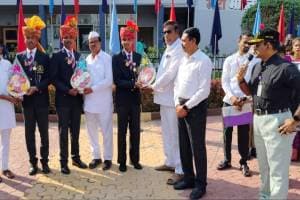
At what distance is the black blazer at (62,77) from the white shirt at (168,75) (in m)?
1.16

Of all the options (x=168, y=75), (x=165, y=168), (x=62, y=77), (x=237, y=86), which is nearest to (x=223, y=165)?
(x=165, y=168)

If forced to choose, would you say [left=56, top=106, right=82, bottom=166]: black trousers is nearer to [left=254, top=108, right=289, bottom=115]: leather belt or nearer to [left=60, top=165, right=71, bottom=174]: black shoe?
[left=60, top=165, right=71, bottom=174]: black shoe

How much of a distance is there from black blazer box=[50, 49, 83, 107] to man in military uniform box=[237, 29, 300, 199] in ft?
8.61

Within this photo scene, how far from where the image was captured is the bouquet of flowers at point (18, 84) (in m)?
5.24

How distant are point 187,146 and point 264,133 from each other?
1173mm

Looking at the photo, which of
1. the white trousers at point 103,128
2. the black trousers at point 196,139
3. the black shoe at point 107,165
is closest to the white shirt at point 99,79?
the white trousers at point 103,128

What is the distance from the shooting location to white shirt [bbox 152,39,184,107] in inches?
208

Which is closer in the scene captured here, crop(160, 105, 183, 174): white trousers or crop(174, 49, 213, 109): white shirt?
crop(174, 49, 213, 109): white shirt

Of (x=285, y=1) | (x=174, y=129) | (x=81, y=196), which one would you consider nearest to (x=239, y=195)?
(x=174, y=129)

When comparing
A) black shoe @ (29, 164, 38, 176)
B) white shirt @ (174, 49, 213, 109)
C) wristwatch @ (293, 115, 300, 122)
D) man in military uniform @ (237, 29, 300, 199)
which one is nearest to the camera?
wristwatch @ (293, 115, 300, 122)

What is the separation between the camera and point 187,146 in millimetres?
4977

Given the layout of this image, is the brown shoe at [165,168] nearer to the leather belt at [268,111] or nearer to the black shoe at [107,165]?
the black shoe at [107,165]

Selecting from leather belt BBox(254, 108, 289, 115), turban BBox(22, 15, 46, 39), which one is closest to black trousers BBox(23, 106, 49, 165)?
turban BBox(22, 15, 46, 39)

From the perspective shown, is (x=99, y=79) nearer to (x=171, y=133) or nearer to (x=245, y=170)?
(x=171, y=133)
